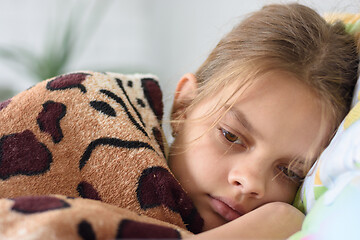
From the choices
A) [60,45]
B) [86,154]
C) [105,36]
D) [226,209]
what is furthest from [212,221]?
[105,36]

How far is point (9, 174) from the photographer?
2.02 ft

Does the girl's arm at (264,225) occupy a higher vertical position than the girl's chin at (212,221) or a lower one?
higher

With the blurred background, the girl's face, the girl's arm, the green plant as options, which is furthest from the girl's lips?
the green plant

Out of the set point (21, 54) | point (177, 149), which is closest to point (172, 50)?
point (21, 54)

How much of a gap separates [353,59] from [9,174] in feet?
2.20

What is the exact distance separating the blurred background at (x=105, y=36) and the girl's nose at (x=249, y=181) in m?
0.95

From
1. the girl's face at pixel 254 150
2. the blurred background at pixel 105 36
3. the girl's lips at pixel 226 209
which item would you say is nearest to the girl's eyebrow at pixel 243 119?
the girl's face at pixel 254 150

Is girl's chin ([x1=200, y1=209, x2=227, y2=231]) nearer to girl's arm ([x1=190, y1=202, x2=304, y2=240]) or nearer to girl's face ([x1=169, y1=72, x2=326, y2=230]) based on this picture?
girl's face ([x1=169, y1=72, x2=326, y2=230])

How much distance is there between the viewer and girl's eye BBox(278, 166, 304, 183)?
0.73 meters

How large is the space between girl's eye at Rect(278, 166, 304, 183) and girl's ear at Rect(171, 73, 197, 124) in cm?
23

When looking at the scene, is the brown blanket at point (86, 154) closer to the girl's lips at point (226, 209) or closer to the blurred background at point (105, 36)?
the girl's lips at point (226, 209)

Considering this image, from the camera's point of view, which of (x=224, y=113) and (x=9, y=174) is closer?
(x=9, y=174)

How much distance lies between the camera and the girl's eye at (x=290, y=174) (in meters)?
0.73

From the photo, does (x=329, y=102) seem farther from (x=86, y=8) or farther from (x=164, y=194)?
(x=86, y=8)
